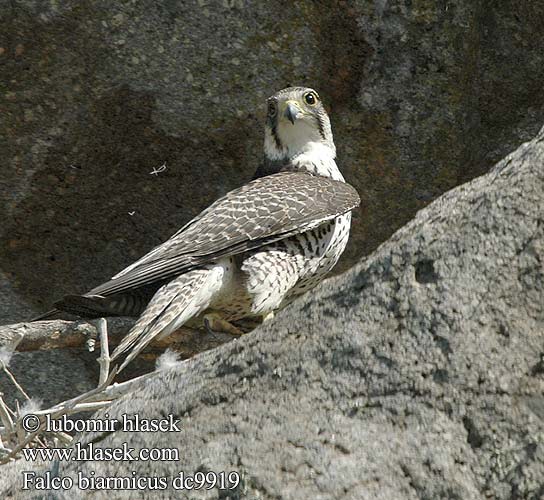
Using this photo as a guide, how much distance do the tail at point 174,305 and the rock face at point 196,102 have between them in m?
0.81

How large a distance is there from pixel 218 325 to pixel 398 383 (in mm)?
2348

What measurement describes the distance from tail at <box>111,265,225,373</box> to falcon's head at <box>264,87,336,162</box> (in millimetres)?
867

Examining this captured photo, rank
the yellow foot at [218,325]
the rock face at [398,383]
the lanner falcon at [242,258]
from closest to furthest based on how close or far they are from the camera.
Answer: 1. the rock face at [398,383]
2. the lanner falcon at [242,258]
3. the yellow foot at [218,325]

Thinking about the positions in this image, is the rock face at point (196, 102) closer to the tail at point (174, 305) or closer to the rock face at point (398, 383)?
the tail at point (174, 305)

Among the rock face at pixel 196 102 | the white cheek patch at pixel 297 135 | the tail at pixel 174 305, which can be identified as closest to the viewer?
the tail at pixel 174 305

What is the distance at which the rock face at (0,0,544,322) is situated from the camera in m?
5.05

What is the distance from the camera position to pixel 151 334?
4.22 metres

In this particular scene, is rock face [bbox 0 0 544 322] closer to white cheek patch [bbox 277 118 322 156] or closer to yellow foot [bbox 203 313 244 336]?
white cheek patch [bbox 277 118 322 156]

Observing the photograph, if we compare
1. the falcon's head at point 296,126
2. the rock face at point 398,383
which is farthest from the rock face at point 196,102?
the rock face at point 398,383

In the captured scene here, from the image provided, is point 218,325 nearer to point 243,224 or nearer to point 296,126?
point 243,224

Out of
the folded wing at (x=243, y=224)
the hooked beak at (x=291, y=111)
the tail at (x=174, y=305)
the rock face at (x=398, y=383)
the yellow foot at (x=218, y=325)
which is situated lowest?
the yellow foot at (x=218, y=325)

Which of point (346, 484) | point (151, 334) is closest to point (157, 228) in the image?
point (151, 334)

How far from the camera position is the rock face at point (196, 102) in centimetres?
505

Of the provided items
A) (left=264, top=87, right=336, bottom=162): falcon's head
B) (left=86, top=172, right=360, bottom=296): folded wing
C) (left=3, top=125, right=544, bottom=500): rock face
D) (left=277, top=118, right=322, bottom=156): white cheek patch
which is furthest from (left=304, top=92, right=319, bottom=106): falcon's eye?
(left=3, top=125, right=544, bottom=500): rock face
